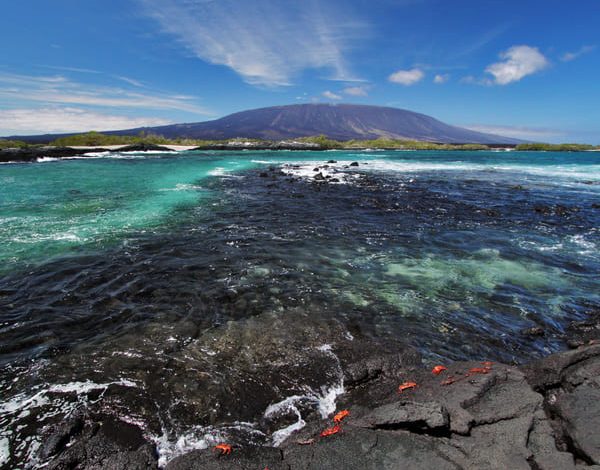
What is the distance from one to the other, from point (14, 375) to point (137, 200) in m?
21.3

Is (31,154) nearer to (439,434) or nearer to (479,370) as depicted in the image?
(479,370)

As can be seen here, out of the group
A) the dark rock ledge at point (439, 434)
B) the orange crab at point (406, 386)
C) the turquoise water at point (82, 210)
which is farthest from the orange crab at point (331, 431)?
the turquoise water at point (82, 210)

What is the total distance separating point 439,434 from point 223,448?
3.14m

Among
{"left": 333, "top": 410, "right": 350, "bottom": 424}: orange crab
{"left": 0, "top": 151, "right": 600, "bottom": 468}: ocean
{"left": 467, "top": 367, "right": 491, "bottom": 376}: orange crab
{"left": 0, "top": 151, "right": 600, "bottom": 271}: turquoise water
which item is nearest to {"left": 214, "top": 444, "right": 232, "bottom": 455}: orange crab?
{"left": 0, "top": 151, "right": 600, "bottom": 468}: ocean

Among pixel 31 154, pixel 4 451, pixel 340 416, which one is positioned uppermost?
pixel 31 154

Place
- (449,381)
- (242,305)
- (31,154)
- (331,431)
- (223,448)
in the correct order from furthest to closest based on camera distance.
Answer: (31,154) < (242,305) < (449,381) < (331,431) < (223,448)

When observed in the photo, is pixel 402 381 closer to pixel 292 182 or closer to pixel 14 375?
pixel 14 375

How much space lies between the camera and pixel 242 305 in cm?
952

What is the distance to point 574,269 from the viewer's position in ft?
41.2

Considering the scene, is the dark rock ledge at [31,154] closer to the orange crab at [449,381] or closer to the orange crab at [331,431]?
the orange crab at [331,431]

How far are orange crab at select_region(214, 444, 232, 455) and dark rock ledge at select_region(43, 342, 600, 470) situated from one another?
9 centimetres

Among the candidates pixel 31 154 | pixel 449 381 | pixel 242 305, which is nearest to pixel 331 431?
pixel 449 381

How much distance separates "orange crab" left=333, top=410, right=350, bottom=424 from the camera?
5.26 metres

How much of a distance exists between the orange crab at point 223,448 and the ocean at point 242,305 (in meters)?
0.54
